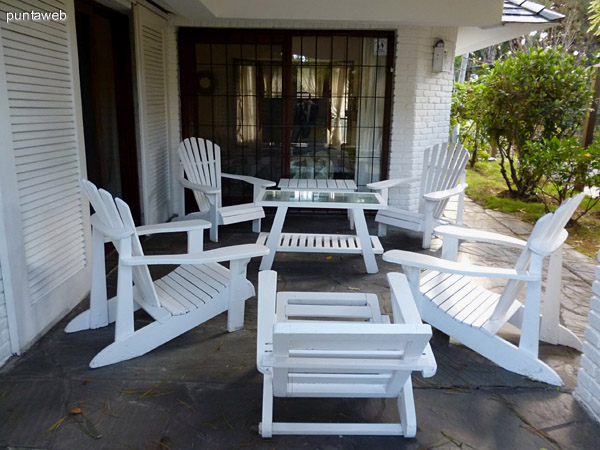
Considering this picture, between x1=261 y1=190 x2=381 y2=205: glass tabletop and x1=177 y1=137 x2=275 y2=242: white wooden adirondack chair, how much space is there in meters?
0.25

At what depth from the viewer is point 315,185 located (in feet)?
16.6

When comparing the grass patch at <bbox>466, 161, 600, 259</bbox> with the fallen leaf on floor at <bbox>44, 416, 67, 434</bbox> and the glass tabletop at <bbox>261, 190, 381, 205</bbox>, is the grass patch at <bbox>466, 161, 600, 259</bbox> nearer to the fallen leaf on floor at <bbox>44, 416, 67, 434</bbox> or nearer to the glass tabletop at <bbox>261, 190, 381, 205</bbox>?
the glass tabletop at <bbox>261, 190, 381, 205</bbox>

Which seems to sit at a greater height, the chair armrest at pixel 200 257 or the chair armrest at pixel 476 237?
the chair armrest at pixel 476 237

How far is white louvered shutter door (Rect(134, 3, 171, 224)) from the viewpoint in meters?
4.76

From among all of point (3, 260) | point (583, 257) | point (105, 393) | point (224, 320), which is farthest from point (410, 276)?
point (583, 257)

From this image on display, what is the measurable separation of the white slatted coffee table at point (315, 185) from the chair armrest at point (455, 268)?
2.20m

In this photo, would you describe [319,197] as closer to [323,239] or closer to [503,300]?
[323,239]

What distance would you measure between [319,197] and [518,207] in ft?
11.2

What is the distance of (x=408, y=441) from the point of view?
6.82 ft

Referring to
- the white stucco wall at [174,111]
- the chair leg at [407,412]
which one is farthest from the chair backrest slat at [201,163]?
the chair leg at [407,412]

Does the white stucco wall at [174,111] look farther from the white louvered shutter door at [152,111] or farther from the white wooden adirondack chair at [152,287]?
the white wooden adirondack chair at [152,287]

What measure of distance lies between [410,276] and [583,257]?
2754mm

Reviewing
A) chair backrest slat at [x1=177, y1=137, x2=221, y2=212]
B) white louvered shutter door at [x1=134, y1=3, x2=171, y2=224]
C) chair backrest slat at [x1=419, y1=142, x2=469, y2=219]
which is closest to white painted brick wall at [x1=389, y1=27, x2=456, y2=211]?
chair backrest slat at [x1=419, y1=142, x2=469, y2=219]

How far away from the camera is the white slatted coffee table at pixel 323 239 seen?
4008 millimetres
